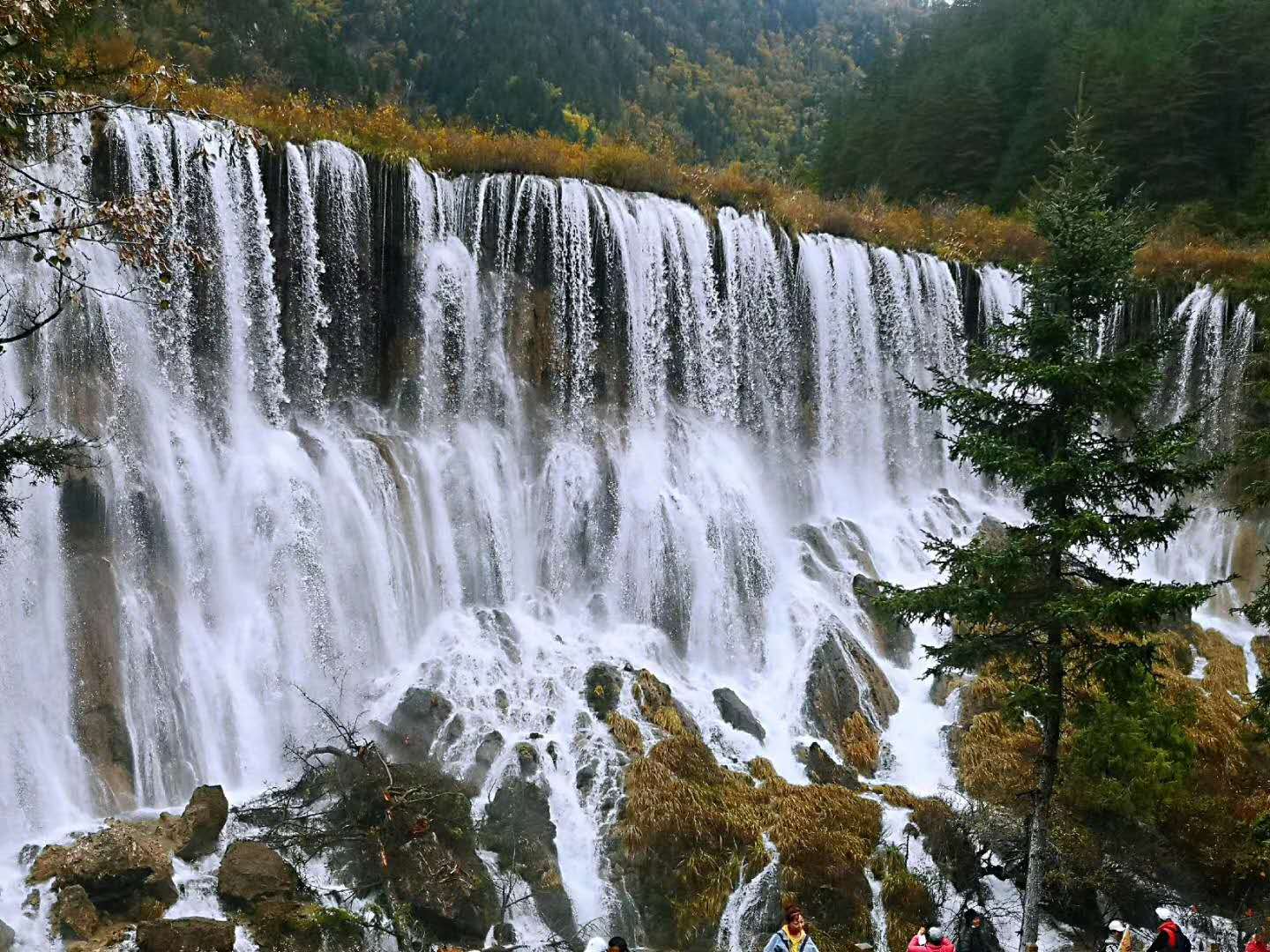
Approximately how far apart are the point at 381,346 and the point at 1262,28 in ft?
102

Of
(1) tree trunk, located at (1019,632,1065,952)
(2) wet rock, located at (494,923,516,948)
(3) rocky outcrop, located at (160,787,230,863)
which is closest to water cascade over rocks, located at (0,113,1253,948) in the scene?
(2) wet rock, located at (494,923,516,948)

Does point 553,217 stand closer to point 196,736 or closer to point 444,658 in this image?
point 444,658

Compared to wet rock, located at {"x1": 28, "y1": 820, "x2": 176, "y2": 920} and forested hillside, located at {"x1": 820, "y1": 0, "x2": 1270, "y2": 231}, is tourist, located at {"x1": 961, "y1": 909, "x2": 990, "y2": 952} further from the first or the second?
forested hillside, located at {"x1": 820, "y1": 0, "x2": 1270, "y2": 231}

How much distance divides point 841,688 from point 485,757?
22.0 ft

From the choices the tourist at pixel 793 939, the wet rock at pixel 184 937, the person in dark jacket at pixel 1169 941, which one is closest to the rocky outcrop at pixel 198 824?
the wet rock at pixel 184 937

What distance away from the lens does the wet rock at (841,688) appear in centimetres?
1734

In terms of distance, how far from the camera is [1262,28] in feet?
107

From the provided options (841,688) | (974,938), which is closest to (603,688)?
(841,688)

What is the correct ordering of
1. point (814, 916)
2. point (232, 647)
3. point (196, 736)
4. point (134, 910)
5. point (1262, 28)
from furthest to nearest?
1. point (1262, 28)
2. point (232, 647)
3. point (196, 736)
4. point (814, 916)
5. point (134, 910)

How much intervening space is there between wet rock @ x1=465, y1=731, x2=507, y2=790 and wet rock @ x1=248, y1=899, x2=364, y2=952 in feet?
11.3

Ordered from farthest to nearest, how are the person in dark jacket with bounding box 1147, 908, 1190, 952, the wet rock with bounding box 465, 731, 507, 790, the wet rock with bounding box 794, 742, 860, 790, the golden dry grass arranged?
the wet rock with bounding box 794, 742, 860, 790, the wet rock with bounding box 465, 731, 507, 790, the golden dry grass, the person in dark jacket with bounding box 1147, 908, 1190, 952

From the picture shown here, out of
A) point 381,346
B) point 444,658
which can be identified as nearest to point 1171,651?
point 444,658

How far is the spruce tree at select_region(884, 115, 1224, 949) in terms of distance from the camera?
31.4ft

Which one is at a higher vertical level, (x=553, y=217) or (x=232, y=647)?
(x=553, y=217)
